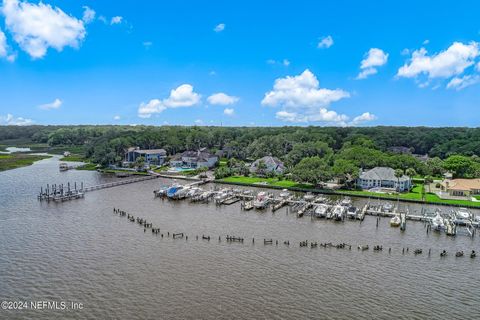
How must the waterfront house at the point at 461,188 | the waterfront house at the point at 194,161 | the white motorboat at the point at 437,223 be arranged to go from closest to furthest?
the white motorboat at the point at 437,223
the waterfront house at the point at 461,188
the waterfront house at the point at 194,161

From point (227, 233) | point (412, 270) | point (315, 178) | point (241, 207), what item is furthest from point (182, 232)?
point (315, 178)

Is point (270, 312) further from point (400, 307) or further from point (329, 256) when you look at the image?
point (329, 256)

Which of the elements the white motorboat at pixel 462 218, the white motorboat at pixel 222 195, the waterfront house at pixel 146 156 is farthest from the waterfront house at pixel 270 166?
the white motorboat at pixel 462 218

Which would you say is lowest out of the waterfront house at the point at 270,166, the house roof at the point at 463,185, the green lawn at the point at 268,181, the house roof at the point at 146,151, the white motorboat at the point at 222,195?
the white motorboat at the point at 222,195

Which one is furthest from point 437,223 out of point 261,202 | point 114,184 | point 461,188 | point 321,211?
point 114,184

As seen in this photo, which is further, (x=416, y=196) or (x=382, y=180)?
(x=382, y=180)

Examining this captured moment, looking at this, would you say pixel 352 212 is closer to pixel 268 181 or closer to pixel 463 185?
pixel 268 181

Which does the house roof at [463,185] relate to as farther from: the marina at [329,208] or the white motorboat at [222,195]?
the white motorboat at [222,195]
